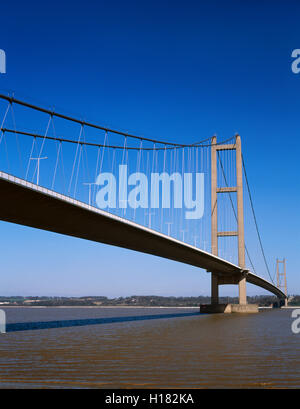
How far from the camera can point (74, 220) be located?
26500mm

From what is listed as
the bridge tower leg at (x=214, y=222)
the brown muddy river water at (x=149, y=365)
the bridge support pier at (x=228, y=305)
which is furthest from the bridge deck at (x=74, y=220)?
the bridge support pier at (x=228, y=305)

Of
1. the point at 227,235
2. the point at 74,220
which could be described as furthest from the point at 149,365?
the point at 227,235

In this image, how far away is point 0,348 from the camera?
15742mm

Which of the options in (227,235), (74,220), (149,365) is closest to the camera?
(149,365)

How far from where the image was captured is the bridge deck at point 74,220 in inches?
816

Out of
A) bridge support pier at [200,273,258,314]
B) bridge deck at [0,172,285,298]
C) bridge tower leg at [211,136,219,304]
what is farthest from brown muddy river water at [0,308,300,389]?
bridge support pier at [200,273,258,314]

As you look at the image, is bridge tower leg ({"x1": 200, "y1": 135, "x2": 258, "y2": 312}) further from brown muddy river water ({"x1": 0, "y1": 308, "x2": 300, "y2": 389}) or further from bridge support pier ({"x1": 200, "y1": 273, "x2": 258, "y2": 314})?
brown muddy river water ({"x1": 0, "y1": 308, "x2": 300, "y2": 389})

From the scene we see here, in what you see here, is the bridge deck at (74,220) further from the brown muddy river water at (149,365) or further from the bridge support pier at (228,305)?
the bridge support pier at (228,305)

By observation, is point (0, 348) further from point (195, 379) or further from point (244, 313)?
point (244, 313)

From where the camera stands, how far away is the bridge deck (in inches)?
816

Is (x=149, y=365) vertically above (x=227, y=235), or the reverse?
(x=227, y=235)

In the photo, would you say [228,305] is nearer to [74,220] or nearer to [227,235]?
[227,235]
